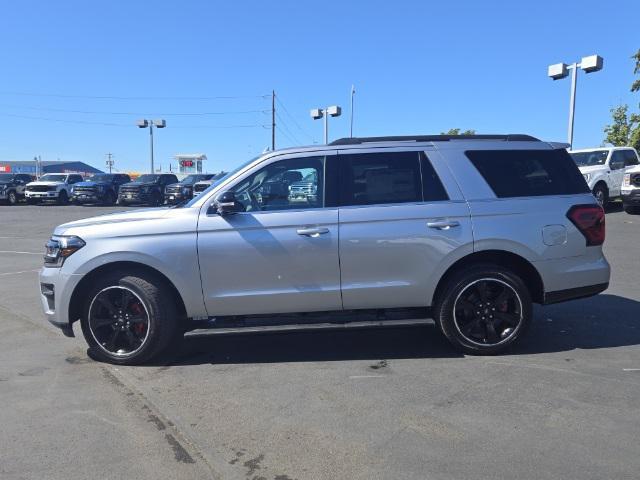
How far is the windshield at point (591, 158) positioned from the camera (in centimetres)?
1877

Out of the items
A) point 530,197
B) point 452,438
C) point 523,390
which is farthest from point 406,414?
point 530,197

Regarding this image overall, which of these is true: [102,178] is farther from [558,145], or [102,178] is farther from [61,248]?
[558,145]

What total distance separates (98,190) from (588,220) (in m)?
30.0

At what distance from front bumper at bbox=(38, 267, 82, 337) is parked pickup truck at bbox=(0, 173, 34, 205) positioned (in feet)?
105

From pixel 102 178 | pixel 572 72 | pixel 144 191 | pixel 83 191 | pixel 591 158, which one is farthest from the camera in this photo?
pixel 102 178

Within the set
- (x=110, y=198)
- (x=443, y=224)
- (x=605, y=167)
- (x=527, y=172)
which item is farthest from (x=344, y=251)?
(x=110, y=198)

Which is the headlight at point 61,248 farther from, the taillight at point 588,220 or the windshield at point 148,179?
the windshield at point 148,179

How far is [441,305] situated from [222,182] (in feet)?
7.51

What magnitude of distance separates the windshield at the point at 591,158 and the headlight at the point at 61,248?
17873mm

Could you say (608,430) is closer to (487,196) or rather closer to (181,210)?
(487,196)

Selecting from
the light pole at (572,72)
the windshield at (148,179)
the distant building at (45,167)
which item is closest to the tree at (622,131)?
the light pole at (572,72)

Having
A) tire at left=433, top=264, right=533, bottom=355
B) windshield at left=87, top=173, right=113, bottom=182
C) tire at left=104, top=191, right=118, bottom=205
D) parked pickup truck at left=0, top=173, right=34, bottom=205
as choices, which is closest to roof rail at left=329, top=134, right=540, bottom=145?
tire at left=433, top=264, right=533, bottom=355

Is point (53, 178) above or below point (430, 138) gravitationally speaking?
above

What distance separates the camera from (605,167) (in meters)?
18.2
